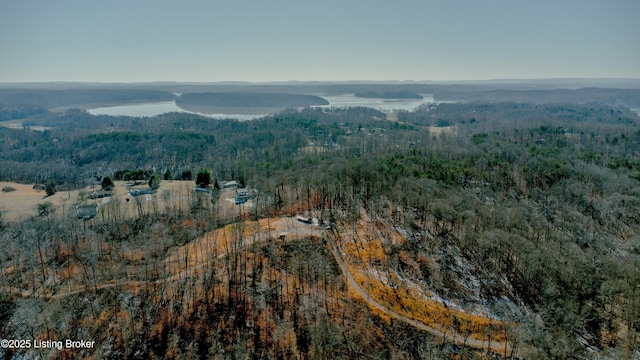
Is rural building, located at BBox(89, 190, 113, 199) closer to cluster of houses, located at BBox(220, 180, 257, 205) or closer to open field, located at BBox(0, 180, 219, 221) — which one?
open field, located at BBox(0, 180, 219, 221)

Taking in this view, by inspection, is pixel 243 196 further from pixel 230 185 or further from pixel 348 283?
pixel 348 283

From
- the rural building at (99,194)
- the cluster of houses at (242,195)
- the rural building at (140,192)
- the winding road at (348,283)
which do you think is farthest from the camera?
the rural building at (140,192)

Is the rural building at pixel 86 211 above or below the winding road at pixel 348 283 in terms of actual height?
above

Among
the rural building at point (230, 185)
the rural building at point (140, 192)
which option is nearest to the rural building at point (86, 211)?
the rural building at point (140, 192)

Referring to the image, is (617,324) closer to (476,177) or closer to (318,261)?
(318,261)

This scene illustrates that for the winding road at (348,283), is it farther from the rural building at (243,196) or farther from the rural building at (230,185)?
the rural building at (230,185)

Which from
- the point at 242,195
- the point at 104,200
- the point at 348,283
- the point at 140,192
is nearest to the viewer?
the point at 348,283

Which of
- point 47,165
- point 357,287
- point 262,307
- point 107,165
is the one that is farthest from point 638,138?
point 47,165

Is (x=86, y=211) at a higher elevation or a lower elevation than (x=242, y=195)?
higher

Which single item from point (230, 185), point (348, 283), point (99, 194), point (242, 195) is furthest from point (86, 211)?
point (348, 283)
